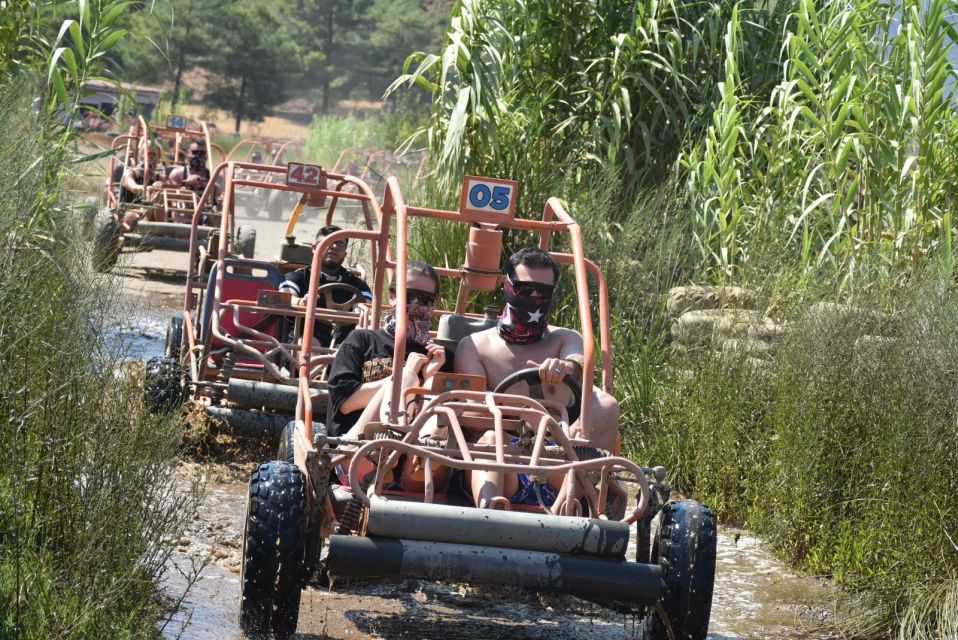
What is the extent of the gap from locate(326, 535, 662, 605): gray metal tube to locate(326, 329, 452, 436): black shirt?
4.24 ft

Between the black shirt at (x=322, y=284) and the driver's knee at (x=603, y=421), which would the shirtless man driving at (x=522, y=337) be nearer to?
the driver's knee at (x=603, y=421)

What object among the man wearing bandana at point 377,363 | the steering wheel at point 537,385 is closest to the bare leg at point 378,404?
the man wearing bandana at point 377,363

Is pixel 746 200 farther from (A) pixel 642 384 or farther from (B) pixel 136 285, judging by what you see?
(B) pixel 136 285

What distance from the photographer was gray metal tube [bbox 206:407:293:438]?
802 cm

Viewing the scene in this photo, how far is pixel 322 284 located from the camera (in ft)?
30.0

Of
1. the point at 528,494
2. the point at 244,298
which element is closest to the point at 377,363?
the point at 528,494

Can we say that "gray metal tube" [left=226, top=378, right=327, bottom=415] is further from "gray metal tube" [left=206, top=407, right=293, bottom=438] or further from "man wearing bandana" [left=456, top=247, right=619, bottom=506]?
"man wearing bandana" [left=456, top=247, right=619, bottom=506]

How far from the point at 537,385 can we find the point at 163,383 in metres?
3.44

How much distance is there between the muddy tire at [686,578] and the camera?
15.9ft

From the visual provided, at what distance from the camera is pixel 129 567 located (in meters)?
4.04

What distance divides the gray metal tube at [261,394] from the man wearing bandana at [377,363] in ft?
6.36

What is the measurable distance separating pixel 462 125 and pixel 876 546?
4219mm

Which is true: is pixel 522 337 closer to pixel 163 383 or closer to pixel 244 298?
pixel 163 383

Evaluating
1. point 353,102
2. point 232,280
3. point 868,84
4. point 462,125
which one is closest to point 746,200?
point 868,84
